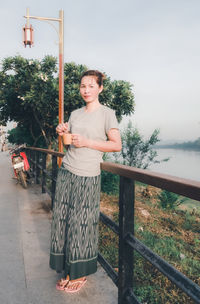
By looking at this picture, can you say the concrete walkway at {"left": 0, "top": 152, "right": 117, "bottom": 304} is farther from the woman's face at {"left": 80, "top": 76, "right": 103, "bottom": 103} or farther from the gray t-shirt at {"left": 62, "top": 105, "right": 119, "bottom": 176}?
the woman's face at {"left": 80, "top": 76, "right": 103, "bottom": 103}

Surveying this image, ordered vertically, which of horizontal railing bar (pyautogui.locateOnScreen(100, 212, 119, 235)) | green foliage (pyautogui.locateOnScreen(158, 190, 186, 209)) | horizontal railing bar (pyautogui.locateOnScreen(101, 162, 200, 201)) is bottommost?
green foliage (pyautogui.locateOnScreen(158, 190, 186, 209))

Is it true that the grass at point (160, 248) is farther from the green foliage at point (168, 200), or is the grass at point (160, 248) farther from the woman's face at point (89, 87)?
the woman's face at point (89, 87)

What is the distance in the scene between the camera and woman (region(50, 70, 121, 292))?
6.54 feet

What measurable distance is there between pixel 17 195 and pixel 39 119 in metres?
9.03

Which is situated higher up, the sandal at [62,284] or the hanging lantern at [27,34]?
the hanging lantern at [27,34]

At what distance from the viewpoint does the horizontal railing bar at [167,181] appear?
115 centimetres

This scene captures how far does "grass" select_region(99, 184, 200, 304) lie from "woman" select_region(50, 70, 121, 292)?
691 mm

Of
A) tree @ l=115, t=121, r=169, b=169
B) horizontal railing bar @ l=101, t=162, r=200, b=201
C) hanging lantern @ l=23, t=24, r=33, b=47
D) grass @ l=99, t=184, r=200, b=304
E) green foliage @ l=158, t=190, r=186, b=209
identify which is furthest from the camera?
tree @ l=115, t=121, r=169, b=169

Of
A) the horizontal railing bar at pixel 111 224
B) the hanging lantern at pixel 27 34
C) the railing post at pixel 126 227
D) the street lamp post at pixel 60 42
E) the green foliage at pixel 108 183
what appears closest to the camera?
the railing post at pixel 126 227

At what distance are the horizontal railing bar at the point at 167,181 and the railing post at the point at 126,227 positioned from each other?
93 mm

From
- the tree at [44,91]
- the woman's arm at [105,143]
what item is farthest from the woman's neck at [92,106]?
the tree at [44,91]

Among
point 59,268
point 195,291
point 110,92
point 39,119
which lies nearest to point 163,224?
point 59,268

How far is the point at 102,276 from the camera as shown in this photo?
7.95ft

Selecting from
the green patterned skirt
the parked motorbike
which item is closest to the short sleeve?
the green patterned skirt
